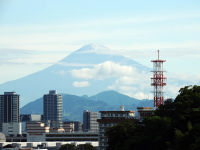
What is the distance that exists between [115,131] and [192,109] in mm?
31082

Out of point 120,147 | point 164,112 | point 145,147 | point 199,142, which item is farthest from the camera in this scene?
point 164,112

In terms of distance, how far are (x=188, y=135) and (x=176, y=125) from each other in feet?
59.9

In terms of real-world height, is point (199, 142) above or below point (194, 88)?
below

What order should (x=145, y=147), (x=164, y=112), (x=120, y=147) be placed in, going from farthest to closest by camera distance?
(x=164, y=112) → (x=120, y=147) → (x=145, y=147)

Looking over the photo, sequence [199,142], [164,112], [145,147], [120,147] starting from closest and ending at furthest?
[199,142] → [145,147] → [120,147] → [164,112]

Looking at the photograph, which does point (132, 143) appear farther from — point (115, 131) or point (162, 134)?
point (115, 131)

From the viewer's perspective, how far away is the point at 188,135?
113 meters

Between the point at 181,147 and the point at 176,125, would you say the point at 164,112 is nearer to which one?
the point at 176,125

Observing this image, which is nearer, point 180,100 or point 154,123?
point 154,123

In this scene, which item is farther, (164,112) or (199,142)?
Answer: (164,112)

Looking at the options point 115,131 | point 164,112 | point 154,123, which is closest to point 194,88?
point 164,112

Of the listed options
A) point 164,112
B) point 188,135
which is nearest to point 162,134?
point 188,135

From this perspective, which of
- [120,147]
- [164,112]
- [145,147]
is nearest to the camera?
[145,147]

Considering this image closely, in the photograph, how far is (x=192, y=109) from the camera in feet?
435
